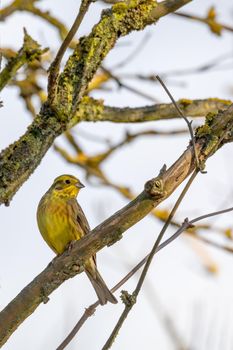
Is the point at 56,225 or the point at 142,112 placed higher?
the point at 142,112

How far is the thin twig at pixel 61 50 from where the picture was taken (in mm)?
3711

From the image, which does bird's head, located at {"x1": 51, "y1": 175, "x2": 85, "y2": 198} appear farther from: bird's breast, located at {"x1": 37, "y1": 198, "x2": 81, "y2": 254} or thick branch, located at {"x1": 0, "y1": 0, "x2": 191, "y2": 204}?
thick branch, located at {"x1": 0, "y1": 0, "x2": 191, "y2": 204}

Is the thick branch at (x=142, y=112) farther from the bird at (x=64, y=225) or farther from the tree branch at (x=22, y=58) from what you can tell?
the tree branch at (x=22, y=58)

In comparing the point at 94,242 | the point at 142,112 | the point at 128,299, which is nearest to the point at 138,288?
the point at 128,299

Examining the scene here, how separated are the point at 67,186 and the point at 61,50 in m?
2.51

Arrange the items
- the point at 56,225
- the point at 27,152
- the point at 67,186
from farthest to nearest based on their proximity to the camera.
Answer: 1. the point at 67,186
2. the point at 56,225
3. the point at 27,152

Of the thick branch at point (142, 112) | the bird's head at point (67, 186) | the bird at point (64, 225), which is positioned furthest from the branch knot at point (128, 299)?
the bird's head at point (67, 186)

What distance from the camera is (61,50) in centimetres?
393

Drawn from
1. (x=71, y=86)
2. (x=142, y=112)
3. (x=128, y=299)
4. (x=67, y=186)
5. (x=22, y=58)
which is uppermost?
(x=142, y=112)

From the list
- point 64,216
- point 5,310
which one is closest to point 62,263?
point 5,310

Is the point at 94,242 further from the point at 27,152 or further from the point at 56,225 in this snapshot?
the point at 56,225

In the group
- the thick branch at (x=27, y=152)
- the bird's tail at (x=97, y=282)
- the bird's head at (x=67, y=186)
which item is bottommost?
the thick branch at (x=27, y=152)

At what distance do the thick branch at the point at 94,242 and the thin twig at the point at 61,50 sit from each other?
71 centimetres

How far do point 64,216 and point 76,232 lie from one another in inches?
6.7
